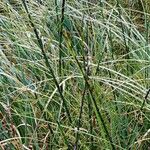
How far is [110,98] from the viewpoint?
→ 1.30 meters

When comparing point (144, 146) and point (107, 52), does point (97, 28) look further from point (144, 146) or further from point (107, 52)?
point (144, 146)

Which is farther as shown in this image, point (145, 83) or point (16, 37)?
point (16, 37)

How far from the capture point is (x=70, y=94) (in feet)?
4.09

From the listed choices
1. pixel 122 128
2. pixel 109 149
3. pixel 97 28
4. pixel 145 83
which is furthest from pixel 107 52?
pixel 109 149

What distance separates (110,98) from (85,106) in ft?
0.25

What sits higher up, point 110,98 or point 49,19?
point 49,19

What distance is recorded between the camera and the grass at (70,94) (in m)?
1.09

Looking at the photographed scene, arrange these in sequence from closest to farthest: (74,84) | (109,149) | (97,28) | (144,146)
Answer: (109,149)
(144,146)
(74,84)
(97,28)

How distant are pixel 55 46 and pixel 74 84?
0.20 meters

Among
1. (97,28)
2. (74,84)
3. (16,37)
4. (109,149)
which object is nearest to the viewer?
(109,149)

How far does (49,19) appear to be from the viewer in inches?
69.0

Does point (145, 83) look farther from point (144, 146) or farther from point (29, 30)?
point (29, 30)

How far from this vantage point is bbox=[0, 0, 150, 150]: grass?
1095 millimetres

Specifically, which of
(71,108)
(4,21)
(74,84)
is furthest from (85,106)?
(4,21)
